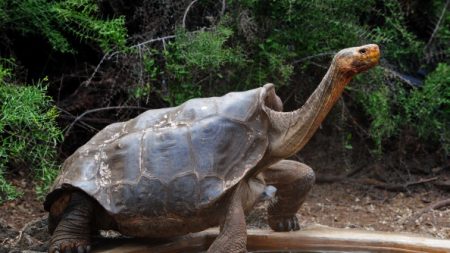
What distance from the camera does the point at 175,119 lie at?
392 centimetres

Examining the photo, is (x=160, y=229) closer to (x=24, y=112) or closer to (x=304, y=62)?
(x=24, y=112)

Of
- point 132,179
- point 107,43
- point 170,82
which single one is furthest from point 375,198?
point 132,179

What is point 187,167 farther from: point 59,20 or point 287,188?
point 59,20

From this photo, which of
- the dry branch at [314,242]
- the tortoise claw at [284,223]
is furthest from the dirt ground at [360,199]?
the dry branch at [314,242]

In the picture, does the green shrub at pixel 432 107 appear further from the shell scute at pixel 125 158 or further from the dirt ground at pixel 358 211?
the shell scute at pixel 125 158

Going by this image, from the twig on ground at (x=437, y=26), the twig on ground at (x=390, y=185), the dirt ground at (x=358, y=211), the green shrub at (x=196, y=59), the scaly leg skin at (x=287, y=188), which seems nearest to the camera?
the scaly leg skin at (x=287, y=188)

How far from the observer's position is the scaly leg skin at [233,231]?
3752 mm

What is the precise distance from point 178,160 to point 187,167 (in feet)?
0.22

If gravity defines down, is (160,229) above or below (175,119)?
below

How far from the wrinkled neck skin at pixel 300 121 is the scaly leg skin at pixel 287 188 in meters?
0.38

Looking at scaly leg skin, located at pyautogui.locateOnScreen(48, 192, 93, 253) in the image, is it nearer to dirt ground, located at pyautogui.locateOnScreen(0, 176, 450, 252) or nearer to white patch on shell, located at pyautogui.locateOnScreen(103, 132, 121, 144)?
white patch on shell, located at pyautogui.locateOnScreen(103, 132, 121, 144)

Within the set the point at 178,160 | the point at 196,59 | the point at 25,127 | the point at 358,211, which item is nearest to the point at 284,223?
the point at 178,160

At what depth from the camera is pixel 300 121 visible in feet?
13.0

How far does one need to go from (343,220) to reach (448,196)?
1300 mm
